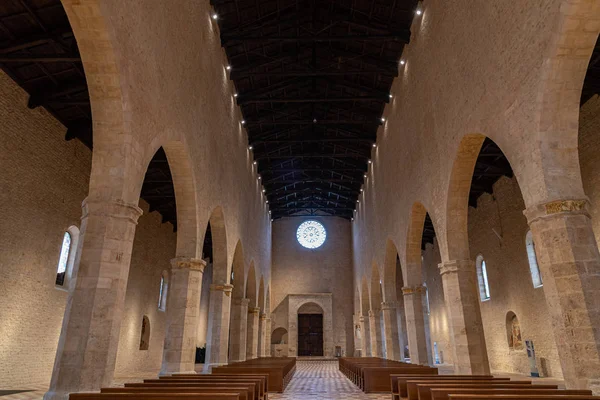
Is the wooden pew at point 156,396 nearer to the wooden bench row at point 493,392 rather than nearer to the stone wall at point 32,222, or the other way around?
the wooden bench row at point 493,392

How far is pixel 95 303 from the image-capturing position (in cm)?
655

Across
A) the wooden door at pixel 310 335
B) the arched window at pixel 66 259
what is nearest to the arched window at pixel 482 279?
the wooden door at pixel 310 335

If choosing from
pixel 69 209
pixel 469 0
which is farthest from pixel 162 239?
pixel 469 0

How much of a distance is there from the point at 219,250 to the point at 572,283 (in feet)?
39.8

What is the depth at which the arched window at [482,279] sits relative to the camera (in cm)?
2014

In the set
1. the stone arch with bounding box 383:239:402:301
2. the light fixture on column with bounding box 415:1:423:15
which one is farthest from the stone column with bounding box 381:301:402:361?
the light fixture on column with bounding box 415:1:423:15

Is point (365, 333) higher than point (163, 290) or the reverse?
the reverse

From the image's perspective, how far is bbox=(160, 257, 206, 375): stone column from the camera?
11016mm

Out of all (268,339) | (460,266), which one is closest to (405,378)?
(460,266)

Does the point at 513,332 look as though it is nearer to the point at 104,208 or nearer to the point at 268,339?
the point at 104,208

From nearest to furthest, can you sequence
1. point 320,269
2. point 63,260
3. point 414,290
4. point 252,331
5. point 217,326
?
point 63,260
point 217,326
point 414,290
point 252,331
point 320,269

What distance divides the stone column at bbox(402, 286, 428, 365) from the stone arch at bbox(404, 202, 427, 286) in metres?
0.35

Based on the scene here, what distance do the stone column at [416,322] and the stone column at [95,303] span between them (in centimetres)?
1195

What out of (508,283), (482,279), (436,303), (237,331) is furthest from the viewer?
(436,303)
